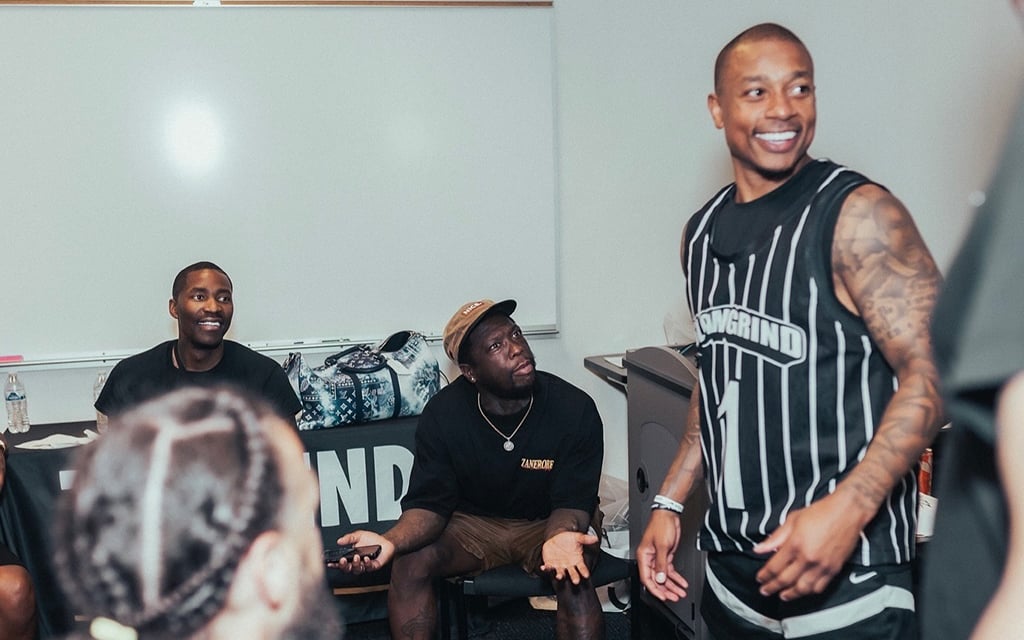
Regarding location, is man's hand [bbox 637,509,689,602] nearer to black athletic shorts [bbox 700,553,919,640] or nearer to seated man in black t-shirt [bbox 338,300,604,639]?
black athletic shorts [bbox 700,553,919,640]

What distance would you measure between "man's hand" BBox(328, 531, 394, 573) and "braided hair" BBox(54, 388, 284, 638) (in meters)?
1.81

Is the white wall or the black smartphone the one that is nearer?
the black smartphone

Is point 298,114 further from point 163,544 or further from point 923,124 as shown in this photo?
point 163,544

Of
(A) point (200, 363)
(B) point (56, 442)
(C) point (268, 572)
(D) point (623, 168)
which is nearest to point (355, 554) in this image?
(A) point (200, 363)

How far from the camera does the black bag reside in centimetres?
371

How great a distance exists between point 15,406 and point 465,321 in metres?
1.77

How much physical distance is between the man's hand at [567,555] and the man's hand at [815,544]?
50.6 inches

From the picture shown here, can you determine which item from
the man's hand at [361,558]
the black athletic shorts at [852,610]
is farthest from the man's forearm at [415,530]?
the black athletic shorts at [852,610]

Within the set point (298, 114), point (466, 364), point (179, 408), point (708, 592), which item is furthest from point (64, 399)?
point (179, 408)

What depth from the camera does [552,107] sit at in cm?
429

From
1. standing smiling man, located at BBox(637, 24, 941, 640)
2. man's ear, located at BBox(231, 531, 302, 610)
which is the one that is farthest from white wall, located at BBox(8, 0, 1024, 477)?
man's ear, located at BBox(231, 531, 302, 610)

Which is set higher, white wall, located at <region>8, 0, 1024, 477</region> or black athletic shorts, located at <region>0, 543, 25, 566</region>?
white wall, located at <region>8, 0, 1024, 477</region>

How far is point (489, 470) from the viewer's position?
3.21m

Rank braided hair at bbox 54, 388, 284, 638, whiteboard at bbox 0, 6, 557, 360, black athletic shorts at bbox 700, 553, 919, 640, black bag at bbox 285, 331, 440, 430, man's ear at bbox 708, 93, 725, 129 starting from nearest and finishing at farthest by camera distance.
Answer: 1. braided hair at bbox 54, 388, 284, 638
2. black athletic shorts at bbox 700, 553, 919, 640
3. man's ear at bbox 708, 93, 725, 129
4. black bag at bbox 285, 331, 440, 430
5. whiteboard at bbox 0, 6, 557, 360
